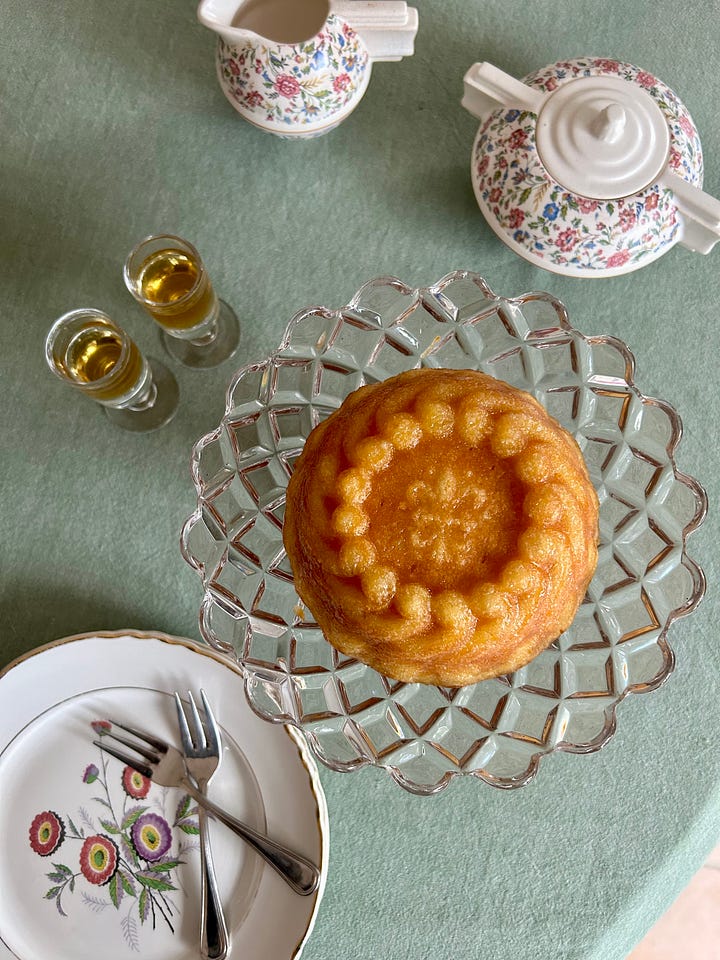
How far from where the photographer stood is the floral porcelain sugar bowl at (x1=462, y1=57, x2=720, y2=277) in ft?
2.90

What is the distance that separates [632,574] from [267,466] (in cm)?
41

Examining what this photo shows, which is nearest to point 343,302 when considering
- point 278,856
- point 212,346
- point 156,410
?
point 212,346

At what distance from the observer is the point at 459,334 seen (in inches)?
35.5

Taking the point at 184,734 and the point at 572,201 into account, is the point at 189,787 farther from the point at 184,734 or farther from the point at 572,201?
the point at 572,201

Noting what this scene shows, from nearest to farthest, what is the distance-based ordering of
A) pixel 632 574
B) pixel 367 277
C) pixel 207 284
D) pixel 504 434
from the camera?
pixel 504 434 → pixel 632 574 → pixel 207 284 → pixel 367 277

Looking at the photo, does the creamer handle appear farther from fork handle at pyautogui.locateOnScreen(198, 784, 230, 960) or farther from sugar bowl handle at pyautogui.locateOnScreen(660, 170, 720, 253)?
fork handle at pyautogui.locateOnScreen(198, 784, 230, 960)

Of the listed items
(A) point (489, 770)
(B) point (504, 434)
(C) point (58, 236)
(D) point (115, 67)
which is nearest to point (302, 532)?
(B) point (504, 434)

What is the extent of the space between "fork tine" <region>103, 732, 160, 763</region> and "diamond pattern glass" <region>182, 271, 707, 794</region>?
0.20m

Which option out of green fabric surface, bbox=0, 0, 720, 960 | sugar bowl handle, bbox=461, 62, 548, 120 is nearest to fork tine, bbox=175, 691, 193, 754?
green fabric surface, bbox=0, 0, 720, 960

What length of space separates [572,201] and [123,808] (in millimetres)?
882

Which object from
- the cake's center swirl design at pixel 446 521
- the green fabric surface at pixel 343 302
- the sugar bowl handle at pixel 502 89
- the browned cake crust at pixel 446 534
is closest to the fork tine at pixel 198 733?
the green fabric surface at pixel 343 302

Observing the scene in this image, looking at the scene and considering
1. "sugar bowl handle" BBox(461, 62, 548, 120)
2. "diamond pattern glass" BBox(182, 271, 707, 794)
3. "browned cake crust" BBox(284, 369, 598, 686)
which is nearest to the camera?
"browned cake crust" BBox(284, 369, 598, 686)

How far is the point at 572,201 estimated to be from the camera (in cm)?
93

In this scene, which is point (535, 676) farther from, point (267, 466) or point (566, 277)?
point (566, 277)
